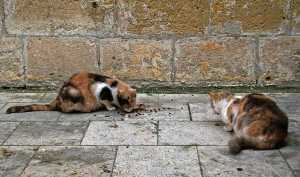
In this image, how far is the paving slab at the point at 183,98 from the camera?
20.1 feet

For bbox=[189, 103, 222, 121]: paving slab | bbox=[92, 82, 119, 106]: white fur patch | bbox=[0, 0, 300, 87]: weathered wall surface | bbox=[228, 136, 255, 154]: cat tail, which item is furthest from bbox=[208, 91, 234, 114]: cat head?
bbox=[0, 0, 300, 87]: weathered wall surface

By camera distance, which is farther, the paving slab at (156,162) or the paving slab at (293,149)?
the paving slab at (293,149)

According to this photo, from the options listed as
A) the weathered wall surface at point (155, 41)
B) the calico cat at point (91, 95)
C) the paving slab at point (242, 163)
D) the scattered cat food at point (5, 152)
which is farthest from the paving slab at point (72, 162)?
the weathered wall surface at point (155, 41)

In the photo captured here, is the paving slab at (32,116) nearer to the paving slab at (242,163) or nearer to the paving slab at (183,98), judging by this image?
the paving slab at (183,98)

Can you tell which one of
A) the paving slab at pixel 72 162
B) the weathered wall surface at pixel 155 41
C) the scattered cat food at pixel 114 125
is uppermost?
the weathered wall surface at pixel 155 41

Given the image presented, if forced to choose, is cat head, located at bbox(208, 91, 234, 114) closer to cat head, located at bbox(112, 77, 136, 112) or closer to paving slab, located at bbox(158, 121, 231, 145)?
paving slab, located at bbox(158, 121, 231, 145)

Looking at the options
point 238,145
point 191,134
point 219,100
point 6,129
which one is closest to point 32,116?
point 6,129

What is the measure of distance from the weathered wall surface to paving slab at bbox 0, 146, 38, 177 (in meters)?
2.15

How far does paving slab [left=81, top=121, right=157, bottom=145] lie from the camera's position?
476cm

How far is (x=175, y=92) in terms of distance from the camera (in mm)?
6543

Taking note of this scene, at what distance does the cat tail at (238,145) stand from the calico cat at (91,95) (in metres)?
1.46

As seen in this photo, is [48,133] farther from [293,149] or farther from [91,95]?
[293,149]

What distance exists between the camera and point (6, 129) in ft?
16.8

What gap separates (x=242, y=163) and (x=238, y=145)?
0.24 metres
